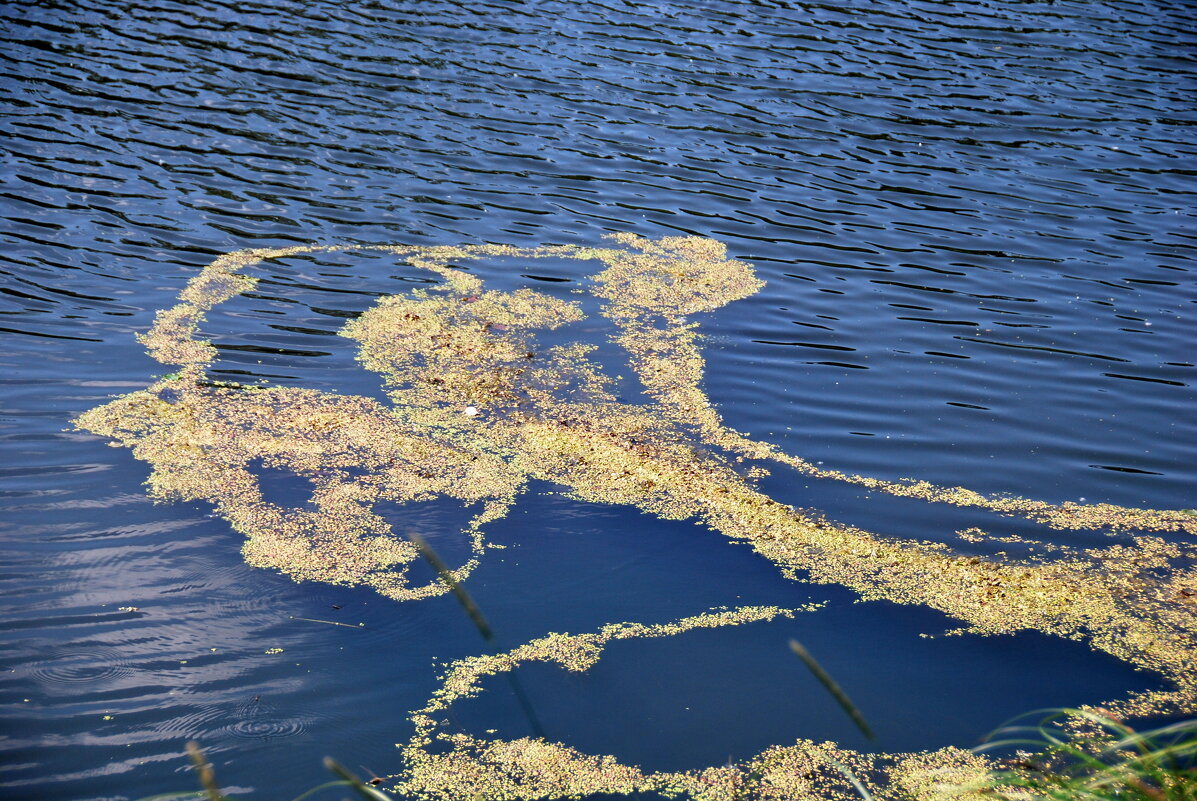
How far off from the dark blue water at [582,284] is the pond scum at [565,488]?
0.28 feet

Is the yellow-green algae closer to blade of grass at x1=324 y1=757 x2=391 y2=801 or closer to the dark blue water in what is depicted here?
the dark blue water

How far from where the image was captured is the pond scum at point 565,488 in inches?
94.7

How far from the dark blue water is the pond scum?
0.09m

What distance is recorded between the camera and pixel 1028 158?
6777mm

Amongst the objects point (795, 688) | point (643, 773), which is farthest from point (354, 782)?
point (795, 688)

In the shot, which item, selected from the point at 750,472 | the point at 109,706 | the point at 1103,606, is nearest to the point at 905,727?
the point at 1103,606

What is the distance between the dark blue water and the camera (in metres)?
2.60

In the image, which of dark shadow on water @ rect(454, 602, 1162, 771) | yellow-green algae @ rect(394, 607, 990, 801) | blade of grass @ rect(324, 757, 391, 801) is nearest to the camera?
blade of grass @ rect(324, 757, 391, 801)

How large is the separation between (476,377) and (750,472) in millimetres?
1242

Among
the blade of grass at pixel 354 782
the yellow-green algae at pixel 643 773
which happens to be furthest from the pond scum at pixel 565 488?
the blade of grass at pixel 354 782

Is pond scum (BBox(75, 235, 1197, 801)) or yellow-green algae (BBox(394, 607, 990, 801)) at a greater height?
pond scum (BBox(75, 235, 1197, 801))

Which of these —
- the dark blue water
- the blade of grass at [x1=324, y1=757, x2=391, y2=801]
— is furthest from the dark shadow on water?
the blade of grass at [x1=324, y1=757, x2=391, y2=801]

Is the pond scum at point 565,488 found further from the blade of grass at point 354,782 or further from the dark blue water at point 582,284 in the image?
the blade of grass at point 354,782

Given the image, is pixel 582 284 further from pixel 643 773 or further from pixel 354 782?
pixel 354 782
